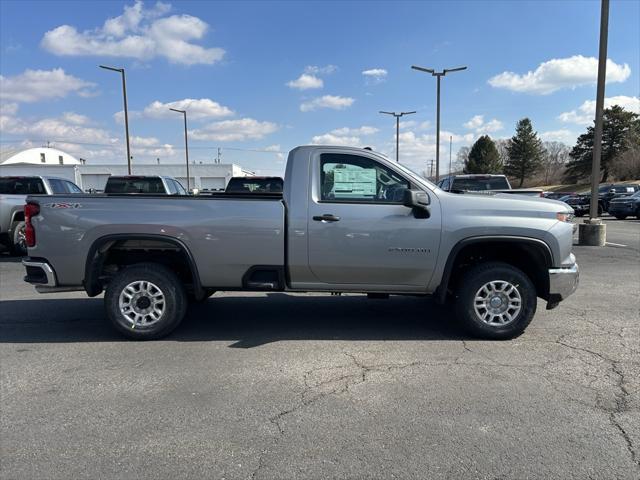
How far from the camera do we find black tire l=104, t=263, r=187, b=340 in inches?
193

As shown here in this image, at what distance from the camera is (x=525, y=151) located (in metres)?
74.4

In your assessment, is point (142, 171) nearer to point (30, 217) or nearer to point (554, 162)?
point (30, 217)

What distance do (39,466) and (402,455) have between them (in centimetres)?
217

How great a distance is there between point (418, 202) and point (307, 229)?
1.14 metres

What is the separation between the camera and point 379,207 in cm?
479

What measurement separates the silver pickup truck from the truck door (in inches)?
0.4

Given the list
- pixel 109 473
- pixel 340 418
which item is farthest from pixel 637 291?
pixel 109 473

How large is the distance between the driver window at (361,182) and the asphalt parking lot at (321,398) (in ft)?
5.01

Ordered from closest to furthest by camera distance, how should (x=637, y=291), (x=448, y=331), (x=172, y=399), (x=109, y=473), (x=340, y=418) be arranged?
(x=109, y=473) → (x=340, y=418) → (x=172, y=399) → (x=448, y=331) → (x=637, y=291)

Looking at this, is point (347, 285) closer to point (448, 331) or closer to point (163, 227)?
point (448, 331)

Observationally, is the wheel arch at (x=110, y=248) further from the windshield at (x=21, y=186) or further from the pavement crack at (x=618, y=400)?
the windshield at (x=21, y=186)

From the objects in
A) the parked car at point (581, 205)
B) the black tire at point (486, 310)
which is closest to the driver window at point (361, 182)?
the black tire at point (486, 310)

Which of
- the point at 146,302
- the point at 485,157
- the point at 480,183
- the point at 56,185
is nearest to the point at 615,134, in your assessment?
the point at 485,157

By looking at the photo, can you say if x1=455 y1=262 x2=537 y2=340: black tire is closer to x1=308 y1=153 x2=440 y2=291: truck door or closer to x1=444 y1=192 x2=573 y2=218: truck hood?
x1=308 y1=153 x2=440 y2=291: truck door
